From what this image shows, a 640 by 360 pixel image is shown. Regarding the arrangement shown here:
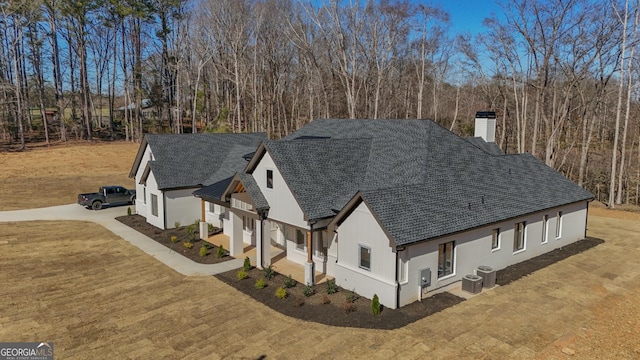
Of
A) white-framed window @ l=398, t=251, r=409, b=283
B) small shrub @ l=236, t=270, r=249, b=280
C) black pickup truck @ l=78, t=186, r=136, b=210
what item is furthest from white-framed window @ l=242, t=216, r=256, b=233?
black pickup truck @ l=78, t=186, r=136, b=210

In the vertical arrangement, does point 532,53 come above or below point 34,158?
above

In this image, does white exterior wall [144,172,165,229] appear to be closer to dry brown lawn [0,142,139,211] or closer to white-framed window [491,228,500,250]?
dry brown lawn [0,142,139,211]

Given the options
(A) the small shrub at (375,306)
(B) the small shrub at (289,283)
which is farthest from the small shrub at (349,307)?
(B) the small shrub at (289,283)

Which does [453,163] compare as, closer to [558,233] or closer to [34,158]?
[558,233]

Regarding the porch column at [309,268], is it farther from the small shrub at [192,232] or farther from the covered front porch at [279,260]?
the small shrub at [192,232]

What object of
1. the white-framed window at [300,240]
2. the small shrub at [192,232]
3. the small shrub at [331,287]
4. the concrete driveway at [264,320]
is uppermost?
the white-framed window at [300,240]

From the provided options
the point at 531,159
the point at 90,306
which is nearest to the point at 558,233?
the point at 531,159
